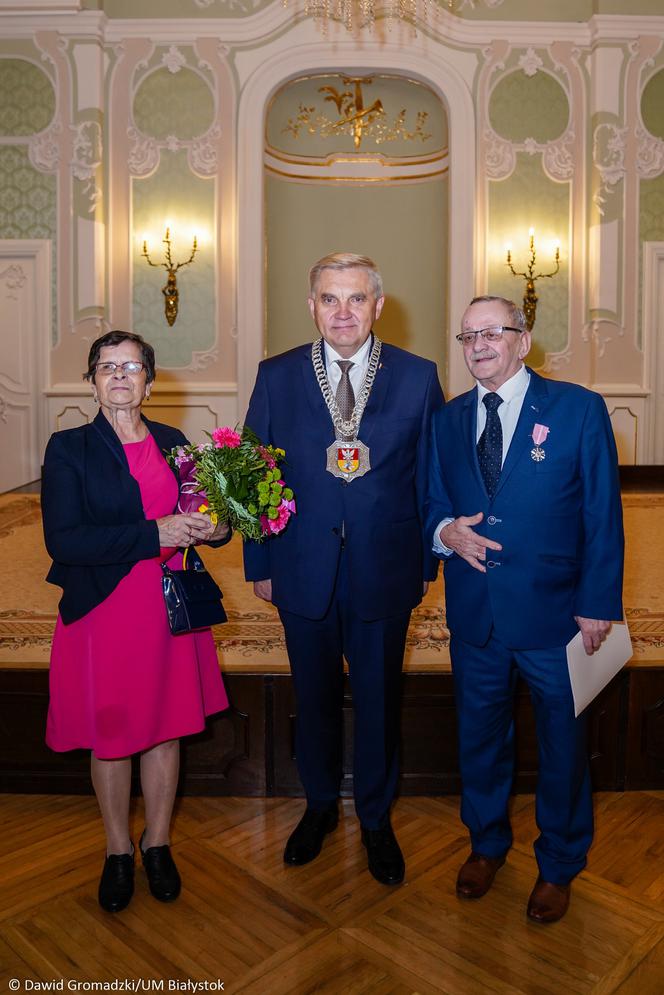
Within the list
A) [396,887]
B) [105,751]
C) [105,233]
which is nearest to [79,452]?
[105,751]

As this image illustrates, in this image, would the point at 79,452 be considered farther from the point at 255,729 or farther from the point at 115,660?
the point at 255,729

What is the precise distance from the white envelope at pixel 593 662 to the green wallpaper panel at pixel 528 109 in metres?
5.96

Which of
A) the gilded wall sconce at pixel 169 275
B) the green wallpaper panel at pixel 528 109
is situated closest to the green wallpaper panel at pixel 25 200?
the gilded wall sconce at pixel 169 275

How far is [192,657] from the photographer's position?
7.18ft

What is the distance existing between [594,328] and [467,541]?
5614 millimetres

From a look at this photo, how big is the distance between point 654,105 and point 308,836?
6.91 meters

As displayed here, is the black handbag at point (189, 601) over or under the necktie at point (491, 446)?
under

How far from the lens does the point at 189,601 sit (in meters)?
2.10

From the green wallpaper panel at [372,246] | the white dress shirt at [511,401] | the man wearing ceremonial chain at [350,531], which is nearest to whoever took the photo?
the white dress shirt at [511,401]

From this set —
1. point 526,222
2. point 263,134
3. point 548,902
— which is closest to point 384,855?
point 548,902

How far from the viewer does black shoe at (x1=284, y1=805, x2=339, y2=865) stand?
237 centimetres

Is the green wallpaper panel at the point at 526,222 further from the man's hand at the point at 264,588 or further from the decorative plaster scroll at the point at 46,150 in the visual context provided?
the man's hand at the point at 264,588

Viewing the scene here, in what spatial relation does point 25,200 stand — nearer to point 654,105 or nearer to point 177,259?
point 177,259

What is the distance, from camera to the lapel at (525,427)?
2.04 m
